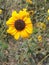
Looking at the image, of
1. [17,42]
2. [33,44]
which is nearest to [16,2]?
[17,42]

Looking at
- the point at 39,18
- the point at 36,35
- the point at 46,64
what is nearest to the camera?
the point at 46,64

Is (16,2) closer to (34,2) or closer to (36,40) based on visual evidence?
(34,2)

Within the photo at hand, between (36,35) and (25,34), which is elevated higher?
(25,34)

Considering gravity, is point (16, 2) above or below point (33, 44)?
above

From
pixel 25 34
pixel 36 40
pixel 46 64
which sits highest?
pixel 25 34

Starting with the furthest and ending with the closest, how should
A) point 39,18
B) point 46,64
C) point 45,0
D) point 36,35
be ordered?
point 45,0 < point 39,18 < point 36,35 < point 46,64

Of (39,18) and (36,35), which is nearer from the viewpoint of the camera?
(36,35)

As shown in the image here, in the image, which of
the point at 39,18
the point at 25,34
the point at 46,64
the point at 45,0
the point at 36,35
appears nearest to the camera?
the point at 25,34

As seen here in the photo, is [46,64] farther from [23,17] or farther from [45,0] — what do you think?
[45,0]

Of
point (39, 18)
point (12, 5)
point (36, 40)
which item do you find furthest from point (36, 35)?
point (12, 5)
